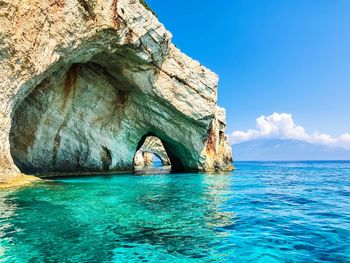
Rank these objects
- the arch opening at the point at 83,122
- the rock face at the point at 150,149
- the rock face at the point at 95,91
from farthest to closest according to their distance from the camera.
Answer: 1. the rock face at the point at 150,149
2. the arch opening at the point at 83,122
3. the rock face at the point at 95,91

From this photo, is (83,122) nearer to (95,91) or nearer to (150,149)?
(95,91)

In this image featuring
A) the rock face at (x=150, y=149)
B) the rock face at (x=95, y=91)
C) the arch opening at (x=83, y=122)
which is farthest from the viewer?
the rock face at (x=150, y=149)

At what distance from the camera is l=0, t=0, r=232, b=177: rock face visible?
16.7 m

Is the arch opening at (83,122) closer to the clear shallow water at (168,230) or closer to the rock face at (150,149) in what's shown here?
the clear shallow water at (168,230)

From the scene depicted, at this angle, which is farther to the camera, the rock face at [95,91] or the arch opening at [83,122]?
the arch opening at [83,122]

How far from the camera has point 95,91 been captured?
1086 inches

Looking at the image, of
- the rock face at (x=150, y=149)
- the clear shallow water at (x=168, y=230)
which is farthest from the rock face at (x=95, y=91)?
the rock face at (x=150, y=149)

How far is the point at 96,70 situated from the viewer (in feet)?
87.8

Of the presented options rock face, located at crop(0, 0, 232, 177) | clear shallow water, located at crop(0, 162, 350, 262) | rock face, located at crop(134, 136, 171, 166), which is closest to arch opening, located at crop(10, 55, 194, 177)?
rock face, located at crop(0, 0, 232, 177)

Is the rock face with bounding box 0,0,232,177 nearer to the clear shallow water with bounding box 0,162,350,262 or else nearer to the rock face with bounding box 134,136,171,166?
the clear shallow water with bounding box 0,162,350,262

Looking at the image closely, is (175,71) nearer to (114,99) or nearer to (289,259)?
(114,99)

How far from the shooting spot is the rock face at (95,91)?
16.7m

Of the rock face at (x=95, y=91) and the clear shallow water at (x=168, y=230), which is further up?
the rock face at (x=95, y=91)

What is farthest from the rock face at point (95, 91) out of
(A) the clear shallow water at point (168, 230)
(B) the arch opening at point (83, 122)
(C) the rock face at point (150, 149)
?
(C) the rock face at point (150, 149)
